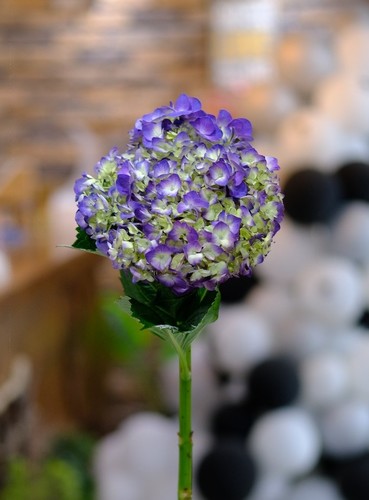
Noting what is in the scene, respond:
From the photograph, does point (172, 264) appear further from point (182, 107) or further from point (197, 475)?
point (197, 475)

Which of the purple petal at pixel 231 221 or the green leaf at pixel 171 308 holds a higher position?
the purple petal at pixel 231 221

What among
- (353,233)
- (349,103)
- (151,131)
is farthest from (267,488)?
(151,131)

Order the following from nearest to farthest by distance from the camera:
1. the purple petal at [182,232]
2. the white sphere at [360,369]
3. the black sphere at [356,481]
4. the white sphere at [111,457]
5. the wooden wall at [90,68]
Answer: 1. the purple petal at [182,232]
2. the black sphere at [356,481]
3. the white sphere at [360,369]
4. the white sphere at [111,457]
5. the wooden wall at [90,68]

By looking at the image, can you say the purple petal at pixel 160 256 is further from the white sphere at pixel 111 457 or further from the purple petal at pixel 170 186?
the white sphere at pixel 111 457

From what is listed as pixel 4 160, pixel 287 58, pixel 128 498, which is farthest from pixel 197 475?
pixel 4 160

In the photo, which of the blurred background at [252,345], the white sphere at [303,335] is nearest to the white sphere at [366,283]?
the blurred background at [252,345]

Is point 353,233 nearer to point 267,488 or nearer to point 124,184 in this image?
point 267,488
